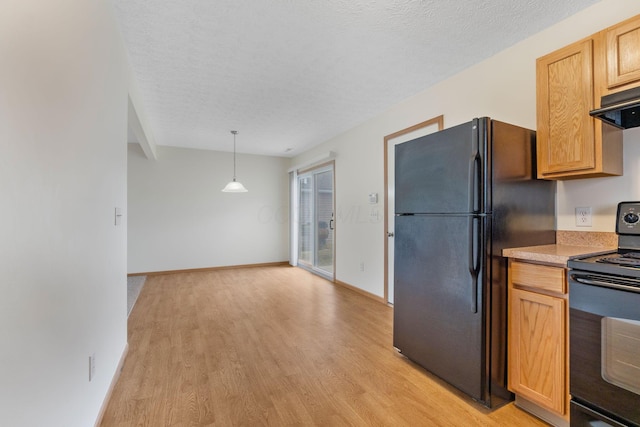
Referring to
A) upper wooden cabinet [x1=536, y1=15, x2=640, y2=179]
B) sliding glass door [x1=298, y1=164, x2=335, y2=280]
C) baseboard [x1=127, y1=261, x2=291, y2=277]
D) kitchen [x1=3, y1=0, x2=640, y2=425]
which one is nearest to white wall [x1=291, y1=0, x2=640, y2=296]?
kitchen [x1=3, y1=0, x2=640, y2=425]

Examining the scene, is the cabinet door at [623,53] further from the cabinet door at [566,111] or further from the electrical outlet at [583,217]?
the electrical outlet at [583,217]

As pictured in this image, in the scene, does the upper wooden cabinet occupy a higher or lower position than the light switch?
higher

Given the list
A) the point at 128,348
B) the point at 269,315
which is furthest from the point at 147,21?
the point at 269,315

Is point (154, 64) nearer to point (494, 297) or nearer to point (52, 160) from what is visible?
point (52, 160)

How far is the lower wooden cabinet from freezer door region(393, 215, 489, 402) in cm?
21

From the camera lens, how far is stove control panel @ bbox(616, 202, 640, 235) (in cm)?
169

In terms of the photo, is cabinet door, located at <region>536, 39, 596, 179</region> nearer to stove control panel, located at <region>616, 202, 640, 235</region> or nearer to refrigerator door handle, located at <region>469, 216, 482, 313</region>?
stove control panel, located at <region>616, 202, 640, 235</region>

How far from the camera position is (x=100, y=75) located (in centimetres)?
168

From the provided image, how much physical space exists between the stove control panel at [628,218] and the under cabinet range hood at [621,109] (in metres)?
0.48

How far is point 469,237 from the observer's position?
181 cm

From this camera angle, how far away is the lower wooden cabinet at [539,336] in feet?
5.12

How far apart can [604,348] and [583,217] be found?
967 millimetres

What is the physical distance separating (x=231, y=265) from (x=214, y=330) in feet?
11.1

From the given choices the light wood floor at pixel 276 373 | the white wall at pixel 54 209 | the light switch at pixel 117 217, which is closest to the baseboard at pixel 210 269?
the light wood floor at pixel 276 373
